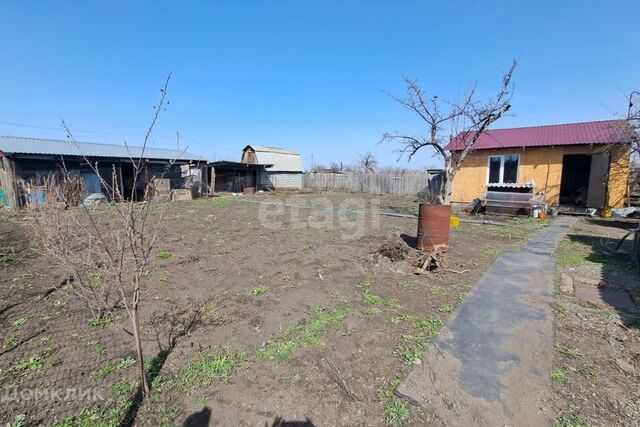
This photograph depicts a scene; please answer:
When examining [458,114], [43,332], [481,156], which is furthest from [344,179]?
[43,332]

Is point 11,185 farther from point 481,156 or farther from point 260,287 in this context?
point 481,156

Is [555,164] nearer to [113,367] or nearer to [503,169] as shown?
[503,169]

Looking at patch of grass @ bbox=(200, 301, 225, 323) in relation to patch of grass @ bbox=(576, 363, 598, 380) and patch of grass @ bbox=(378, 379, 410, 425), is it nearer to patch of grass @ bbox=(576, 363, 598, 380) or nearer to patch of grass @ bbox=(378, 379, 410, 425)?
patch of grass @ bbox=(378, 379, 410, 425)

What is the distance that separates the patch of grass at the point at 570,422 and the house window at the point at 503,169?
1506 cm

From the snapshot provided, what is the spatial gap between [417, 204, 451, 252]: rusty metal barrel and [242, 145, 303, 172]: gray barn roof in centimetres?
2386

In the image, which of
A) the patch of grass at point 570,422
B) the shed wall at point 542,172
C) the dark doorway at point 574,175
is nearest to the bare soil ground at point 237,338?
the patch of grass at point 570,422

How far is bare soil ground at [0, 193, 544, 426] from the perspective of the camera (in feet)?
7.45

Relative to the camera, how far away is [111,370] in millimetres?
2664

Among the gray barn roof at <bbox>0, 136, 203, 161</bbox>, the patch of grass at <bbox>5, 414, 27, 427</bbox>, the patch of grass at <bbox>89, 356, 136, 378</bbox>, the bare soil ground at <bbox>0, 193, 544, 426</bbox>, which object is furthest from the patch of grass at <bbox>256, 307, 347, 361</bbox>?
the gray barn roof at <bbox>0, 136, 203, 161</bbox>

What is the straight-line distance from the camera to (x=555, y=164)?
538 inches

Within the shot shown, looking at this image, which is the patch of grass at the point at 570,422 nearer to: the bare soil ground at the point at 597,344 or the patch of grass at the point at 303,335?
the bare soil ground at the point at 597,344

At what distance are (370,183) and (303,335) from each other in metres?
23.4

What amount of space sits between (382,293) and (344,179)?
78.2 feet

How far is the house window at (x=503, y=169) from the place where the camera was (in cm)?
1467
